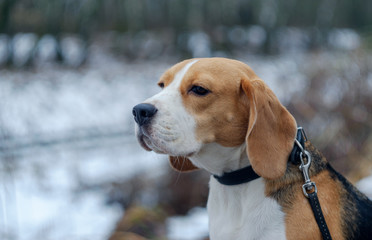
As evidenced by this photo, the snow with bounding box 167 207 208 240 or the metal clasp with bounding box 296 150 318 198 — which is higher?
the metal clasp with bounding box 296 150 318 198

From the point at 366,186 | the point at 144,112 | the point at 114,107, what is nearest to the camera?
the point at 144,112

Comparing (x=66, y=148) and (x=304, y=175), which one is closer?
(x=304, y=175)

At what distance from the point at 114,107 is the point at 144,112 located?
14.8ft

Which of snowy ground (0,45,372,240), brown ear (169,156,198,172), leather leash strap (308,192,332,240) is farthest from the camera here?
snowy ground (0,45,372,240)

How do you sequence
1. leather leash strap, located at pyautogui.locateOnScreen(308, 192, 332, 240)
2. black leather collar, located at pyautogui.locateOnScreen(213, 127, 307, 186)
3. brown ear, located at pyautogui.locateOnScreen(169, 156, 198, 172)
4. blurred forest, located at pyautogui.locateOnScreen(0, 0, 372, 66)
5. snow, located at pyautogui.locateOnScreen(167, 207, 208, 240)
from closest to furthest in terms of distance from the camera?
leather leash strap, located at pyautogui.locateOnScreen(308, 192, 332, 240) < black leather collar, located at pyautogui.locateOnScreen(213, 127, 307, 186) < brown ear, located at pyautogui.locateOnScreen(169, 156, 198, 172) < snow, located at pyautogui.locateOnScreen(167, 207, 208, 240) < blurred forest, located at pyautogui.locateOnScreen(0, 0, 372, 66)

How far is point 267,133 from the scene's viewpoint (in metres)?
2.45

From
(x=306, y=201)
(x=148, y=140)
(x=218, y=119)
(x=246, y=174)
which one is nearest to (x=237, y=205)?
(x=246, y=174)

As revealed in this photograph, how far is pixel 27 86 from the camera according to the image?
634 centimetres

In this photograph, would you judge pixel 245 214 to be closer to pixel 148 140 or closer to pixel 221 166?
pixel 221 166

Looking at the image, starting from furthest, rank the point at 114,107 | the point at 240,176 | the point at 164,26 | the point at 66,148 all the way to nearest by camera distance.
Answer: the point at 164,26
the point at 114,107
the point at 66,148
the point at 240,176

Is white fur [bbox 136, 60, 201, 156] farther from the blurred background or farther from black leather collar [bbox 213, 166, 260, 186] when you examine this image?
the blurred background

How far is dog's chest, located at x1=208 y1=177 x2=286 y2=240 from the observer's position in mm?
2420

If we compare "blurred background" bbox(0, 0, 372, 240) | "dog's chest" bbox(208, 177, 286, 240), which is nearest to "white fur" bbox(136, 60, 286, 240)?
"dog's chest" bbox(208, 177, 286, 240)

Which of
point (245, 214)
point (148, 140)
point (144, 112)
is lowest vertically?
point (245, 214)
